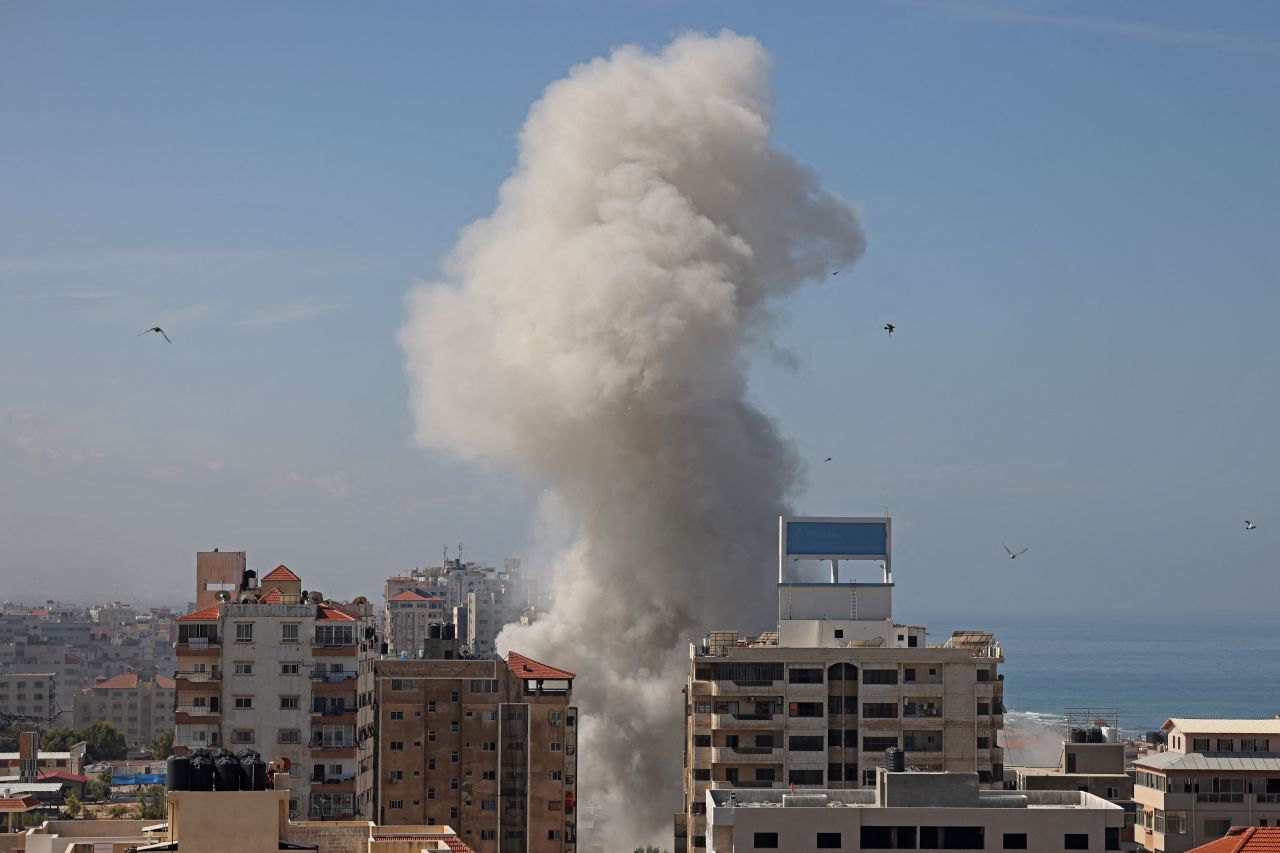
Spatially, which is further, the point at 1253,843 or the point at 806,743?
the point at 806,743

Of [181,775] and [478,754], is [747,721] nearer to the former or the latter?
[478,754]

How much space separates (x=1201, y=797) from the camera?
5609 centimetres

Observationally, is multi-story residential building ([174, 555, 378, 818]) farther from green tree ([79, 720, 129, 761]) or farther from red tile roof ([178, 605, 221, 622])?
green tree ([79, 720, 129, 761])

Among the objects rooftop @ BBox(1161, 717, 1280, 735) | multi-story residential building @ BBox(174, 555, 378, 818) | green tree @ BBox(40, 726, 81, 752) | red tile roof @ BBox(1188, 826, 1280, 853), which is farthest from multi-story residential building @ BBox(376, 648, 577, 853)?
green tree @ BBox(40, 726, 81, 752)

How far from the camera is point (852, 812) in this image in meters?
38.8

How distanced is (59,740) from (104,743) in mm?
3633

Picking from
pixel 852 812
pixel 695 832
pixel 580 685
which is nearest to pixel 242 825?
pixel 852 812

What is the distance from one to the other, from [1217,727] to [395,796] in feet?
72.7

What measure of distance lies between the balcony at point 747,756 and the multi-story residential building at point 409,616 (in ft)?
413

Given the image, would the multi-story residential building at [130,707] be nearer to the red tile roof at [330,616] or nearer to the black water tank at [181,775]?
the red tile roof at [330,616]

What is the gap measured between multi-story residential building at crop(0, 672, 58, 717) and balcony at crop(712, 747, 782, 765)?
128 m

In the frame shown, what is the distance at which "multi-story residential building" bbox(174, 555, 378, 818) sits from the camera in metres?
58.5

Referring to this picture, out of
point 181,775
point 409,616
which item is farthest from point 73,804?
point 409,616

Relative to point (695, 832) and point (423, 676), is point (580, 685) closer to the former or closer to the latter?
point (423, 676)
